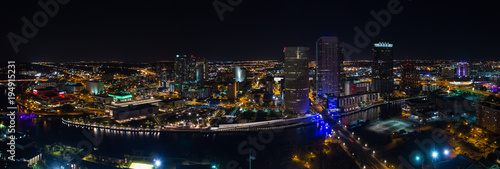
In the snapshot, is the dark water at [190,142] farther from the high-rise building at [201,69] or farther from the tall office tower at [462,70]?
the tall office tower at [462,70]

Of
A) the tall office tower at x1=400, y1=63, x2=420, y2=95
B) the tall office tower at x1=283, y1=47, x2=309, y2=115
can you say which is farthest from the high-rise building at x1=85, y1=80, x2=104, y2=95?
the tall office tower at x1=400, y1=63, x2=420, y2=95

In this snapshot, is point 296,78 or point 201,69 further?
point 201,69

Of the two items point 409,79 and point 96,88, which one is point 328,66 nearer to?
point 409,79

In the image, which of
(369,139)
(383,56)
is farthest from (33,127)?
(383,56)

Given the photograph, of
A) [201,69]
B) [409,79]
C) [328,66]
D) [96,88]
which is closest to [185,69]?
[201,69]

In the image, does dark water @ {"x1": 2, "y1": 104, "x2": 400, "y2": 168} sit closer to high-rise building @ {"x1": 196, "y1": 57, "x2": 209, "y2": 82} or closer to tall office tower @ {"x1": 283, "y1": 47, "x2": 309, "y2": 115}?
tall office tower @ {"x1": 283, "y1": 47, "x2": 309, "y2": 115}

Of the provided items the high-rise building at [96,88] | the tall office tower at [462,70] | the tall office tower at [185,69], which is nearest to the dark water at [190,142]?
the high-rise building at [96,88]
